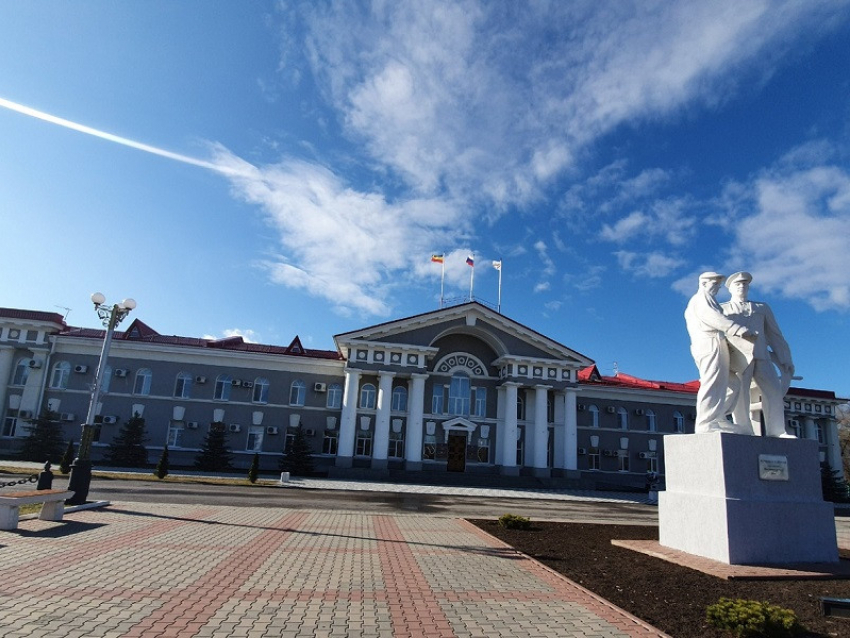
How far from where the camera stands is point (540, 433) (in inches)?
1388

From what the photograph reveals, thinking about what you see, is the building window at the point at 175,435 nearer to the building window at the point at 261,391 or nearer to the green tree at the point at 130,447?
the green tree at the point at 130,447

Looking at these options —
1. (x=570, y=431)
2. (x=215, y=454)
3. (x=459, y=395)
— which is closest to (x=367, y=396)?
(x=459, y=395)

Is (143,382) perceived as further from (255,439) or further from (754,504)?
(754,504)

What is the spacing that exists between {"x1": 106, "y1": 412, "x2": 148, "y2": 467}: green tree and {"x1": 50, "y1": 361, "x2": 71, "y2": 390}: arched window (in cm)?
495

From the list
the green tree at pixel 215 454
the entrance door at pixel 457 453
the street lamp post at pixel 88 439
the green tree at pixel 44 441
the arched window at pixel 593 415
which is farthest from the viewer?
the arched window at pixel 593 415

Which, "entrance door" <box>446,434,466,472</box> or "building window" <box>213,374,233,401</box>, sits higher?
"building window" <box>213,374,233,401</box>

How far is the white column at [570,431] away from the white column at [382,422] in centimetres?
1197

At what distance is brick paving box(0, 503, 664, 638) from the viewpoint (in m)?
5.12

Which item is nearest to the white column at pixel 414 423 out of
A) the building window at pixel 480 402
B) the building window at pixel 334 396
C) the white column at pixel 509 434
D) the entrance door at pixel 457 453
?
the entrance door at pixel 457 453

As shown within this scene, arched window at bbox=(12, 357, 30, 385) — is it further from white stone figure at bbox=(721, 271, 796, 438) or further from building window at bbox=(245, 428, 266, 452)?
white stone figure at bbox=(721, 271, 796, 438)

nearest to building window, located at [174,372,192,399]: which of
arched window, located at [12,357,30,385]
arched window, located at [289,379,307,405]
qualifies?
arched window, located at [289,379,307,405]

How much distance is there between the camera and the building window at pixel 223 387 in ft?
115

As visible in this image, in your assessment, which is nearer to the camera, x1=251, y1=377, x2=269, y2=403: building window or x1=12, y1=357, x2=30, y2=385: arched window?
x1=12, y1=357, x2=30, y2=385: arched window

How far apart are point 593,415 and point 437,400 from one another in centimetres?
1217
